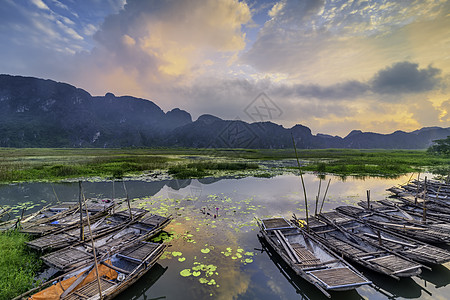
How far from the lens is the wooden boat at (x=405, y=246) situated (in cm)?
612

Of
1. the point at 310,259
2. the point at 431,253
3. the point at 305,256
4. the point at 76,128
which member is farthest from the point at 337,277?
the point at 76,128

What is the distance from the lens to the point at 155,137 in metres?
151

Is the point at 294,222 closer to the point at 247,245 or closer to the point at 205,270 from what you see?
the point at 247,245

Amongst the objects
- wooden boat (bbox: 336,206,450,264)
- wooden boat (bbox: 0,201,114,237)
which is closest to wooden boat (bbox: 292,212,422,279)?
wooden boat (bbox: 336,206,450,264)

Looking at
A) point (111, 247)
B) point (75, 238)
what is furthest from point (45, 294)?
point (75, 238)

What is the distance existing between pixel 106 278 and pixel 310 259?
632 cm

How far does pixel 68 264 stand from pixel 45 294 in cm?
96

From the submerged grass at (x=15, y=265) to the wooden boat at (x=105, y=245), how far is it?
57 cm

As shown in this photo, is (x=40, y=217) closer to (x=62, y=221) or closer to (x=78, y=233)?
(x=62, y=221)

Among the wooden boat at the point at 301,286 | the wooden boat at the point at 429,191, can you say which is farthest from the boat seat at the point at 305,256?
the wooden boat at the point at 429,191

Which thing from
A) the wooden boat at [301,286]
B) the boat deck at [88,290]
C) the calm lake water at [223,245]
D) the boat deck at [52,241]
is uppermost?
the boat deck at [52,241]

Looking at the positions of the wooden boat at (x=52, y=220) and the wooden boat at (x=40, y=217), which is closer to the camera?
the wooden boat at (x=52, y=220)

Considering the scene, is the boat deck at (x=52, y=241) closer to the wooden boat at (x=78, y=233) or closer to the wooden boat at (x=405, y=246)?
the wooden boat at (x=78, y=233)

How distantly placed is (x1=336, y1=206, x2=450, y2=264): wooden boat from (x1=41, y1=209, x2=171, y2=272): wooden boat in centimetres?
877
